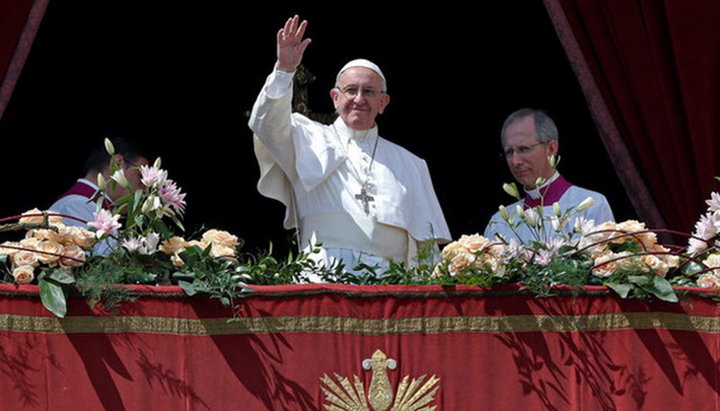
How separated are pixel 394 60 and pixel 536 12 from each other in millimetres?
833

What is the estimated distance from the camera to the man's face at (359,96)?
570 centimetres

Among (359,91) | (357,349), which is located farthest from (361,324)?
(359,91)

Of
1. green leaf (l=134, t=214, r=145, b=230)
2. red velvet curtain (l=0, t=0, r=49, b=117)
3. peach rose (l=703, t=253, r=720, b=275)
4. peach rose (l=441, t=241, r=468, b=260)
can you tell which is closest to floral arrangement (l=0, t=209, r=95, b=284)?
green leaf (l=134, t=214, r=145, b=230)

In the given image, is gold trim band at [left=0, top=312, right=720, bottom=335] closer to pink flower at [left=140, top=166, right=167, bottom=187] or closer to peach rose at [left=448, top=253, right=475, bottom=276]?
peach rose at [left=448, top=253, right=475, bottom=276]

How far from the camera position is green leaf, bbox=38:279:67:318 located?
4.25 m

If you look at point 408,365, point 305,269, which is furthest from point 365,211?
point 408,365

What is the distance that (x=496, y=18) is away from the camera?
7.81 meters

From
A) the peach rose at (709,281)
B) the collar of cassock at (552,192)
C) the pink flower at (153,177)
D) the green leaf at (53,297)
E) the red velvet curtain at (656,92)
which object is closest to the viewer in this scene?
the green leaf at (53,297)

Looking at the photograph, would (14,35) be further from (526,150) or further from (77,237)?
(526,150)

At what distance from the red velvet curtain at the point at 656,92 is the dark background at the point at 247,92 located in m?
1.06

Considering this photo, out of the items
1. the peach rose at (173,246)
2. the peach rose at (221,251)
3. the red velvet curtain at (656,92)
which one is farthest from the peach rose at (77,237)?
the red velvet curtain at (656,92)

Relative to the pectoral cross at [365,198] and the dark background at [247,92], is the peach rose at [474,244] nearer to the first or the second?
the pectoral cross at [365,198]

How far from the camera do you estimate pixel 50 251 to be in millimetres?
4363

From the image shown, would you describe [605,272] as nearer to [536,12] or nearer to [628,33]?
[628,33]
